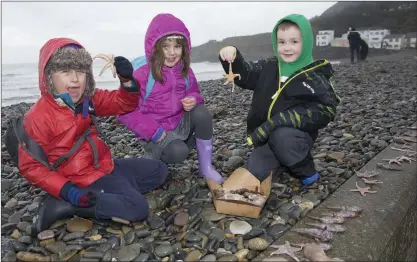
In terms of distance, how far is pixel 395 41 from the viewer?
45.5 meters

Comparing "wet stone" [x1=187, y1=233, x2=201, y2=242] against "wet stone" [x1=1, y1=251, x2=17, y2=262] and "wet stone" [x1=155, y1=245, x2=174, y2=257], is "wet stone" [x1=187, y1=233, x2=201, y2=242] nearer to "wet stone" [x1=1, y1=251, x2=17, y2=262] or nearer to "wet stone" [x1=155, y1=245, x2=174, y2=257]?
"wet stone" [x1=155, y1=245, x2=174, y2=257]

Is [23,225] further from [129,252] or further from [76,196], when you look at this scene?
[129,252]

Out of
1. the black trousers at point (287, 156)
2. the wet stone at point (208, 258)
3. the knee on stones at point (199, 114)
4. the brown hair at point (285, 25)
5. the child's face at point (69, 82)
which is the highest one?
the brown hair at point (285, 25)

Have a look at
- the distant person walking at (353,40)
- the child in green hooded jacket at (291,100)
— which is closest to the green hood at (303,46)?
the child in green hooded jacket at (291,100)

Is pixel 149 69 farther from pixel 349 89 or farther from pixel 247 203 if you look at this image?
pixel 349 89

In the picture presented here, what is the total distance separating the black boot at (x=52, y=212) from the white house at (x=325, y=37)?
5395cm

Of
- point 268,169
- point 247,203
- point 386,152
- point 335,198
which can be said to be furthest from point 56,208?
point 386,152

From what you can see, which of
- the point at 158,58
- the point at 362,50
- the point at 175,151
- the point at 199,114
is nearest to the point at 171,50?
the point at 158,58

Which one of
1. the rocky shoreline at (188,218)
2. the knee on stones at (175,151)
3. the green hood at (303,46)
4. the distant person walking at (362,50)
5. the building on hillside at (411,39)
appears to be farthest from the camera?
the building on hillside at (411,39)

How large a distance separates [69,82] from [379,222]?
2.39 metres

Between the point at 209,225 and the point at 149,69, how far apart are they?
154 cm

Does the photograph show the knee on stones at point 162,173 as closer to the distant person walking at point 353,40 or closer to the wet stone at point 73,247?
the wet stone at point 73,247

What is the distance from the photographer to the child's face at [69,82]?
8.16 ft

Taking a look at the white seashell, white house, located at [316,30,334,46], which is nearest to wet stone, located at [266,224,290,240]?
the white seashell
